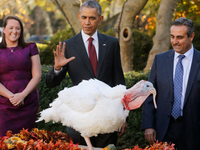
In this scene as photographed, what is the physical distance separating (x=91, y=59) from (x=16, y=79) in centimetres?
→ 139

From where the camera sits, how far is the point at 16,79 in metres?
3.68

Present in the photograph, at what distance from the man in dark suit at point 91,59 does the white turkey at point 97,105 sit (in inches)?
16.3

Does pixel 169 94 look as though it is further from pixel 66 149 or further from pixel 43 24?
pixel 43 24

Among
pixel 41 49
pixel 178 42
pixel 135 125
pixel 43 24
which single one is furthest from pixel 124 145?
pixel 43 24

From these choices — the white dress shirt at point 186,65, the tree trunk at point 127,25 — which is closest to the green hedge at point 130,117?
the tree trunk at point 127,25

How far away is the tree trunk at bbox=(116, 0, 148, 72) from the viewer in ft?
20.6

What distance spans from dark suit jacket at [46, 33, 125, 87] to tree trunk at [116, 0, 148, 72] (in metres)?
3.47

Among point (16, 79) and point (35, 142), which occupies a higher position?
point (16, 79)

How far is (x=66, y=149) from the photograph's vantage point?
88.3 inches

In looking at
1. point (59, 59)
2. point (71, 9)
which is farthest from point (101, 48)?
point (71, 9)

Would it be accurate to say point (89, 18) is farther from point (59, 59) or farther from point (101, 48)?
point (59, 59)

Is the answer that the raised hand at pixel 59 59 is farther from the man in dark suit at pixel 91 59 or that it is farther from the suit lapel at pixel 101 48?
the suit lapel at pixel 101 48

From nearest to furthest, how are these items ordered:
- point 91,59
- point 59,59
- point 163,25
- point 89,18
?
point 59,59
point 89,18
point 91,59
point 163,25

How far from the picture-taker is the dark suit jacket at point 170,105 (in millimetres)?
3029
